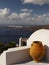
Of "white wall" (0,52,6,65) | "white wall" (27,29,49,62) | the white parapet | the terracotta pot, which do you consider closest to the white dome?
"white wall" (27,29,49,62)

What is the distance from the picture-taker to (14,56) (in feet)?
20.3

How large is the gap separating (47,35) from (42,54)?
604 millimetres

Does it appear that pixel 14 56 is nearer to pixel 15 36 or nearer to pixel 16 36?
pixel 16 36

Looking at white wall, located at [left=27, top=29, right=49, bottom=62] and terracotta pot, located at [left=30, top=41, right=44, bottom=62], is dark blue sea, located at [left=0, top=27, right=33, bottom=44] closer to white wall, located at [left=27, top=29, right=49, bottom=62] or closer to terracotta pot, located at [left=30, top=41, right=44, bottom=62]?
white wall, located at [left=27, top=29, right=49, bottom=62]

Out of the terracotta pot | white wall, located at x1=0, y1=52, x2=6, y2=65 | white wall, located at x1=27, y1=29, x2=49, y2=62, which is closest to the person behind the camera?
white wall, located at x1=0, y1=52, x2=6, y2=65

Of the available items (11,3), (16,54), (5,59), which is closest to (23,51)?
(16,54)

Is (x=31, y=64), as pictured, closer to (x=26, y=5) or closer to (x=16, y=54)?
(x=16, y=54)

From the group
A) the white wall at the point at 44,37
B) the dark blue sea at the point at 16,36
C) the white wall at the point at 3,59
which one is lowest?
the white wall at the point at 3,59

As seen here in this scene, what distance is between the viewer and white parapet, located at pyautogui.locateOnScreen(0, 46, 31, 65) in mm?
6000

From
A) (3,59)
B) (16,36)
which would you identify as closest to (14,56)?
(3,59)

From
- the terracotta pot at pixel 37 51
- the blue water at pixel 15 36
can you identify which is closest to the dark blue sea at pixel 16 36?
the blue water at pixel 15 36

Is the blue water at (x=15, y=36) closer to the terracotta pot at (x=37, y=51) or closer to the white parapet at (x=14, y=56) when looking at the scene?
the white parapet at (x=14, y=56)

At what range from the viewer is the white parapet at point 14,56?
6.00m

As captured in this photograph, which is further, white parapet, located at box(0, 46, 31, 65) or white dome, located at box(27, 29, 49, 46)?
white dome, located at box(27, 29, 49, 46)
